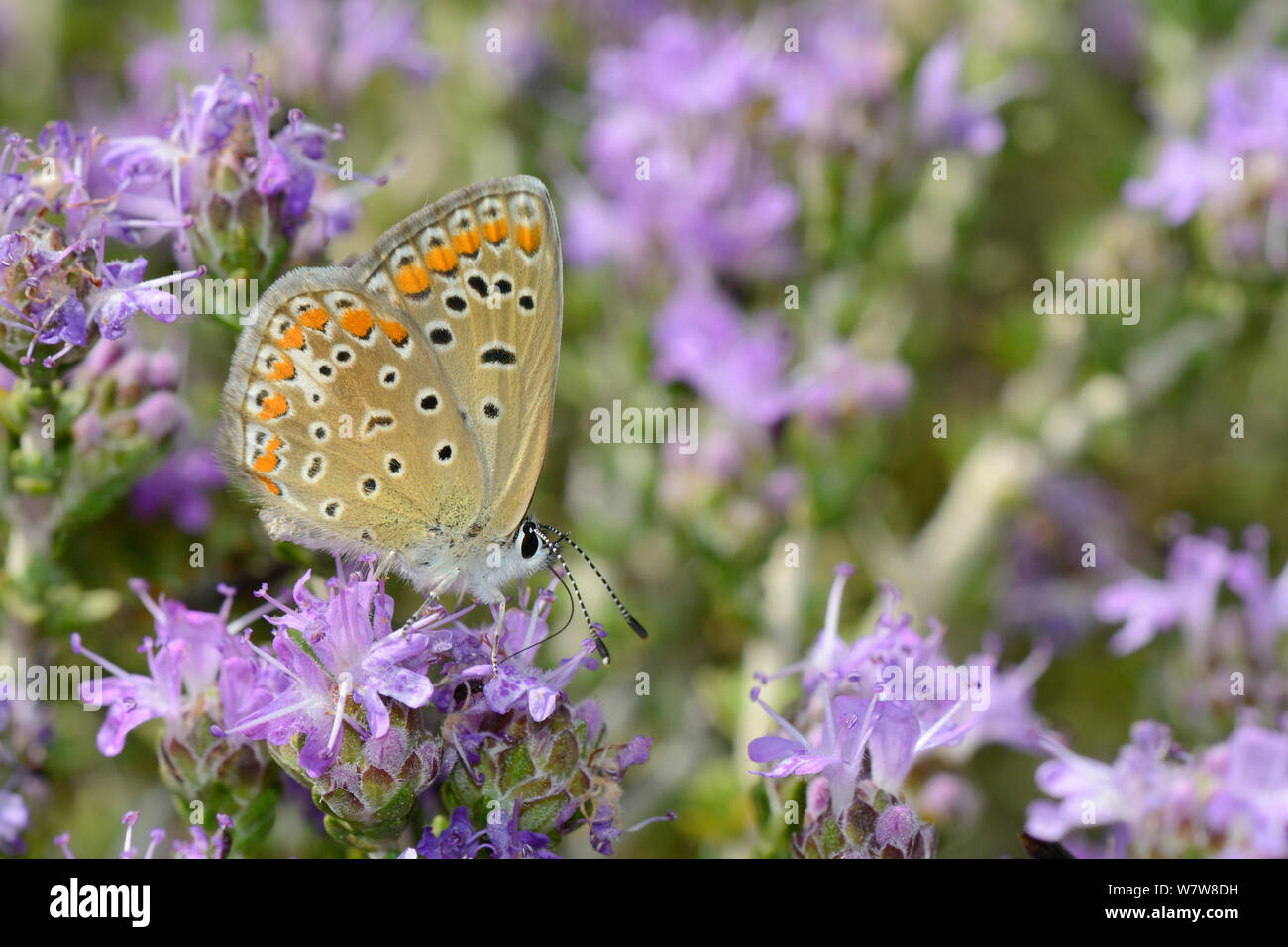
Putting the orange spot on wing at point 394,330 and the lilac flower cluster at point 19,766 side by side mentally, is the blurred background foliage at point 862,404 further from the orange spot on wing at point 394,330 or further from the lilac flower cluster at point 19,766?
the orange spot on wing at point 394,330

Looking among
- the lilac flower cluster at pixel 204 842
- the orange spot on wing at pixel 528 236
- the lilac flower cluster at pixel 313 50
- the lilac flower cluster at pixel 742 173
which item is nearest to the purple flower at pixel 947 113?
the lilac flower cluster at pixel 742 173

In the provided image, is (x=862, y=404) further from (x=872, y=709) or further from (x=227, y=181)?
(x=227, y=181)

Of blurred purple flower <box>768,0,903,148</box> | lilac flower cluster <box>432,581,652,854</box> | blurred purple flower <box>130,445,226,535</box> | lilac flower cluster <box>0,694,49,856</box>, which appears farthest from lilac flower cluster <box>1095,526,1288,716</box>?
lilac flower cluster <box>0,694,49,856</box>

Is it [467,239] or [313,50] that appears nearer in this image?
[467,239]

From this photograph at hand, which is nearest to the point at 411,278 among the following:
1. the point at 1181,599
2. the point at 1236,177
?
the point at 1181,599

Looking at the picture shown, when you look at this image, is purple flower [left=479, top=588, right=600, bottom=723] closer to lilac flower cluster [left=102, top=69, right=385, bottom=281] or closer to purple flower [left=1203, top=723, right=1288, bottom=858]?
lilac flower cluster [left=102, top=69, right=385, bottom=281]

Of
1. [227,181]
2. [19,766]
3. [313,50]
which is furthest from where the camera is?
[313,50]
